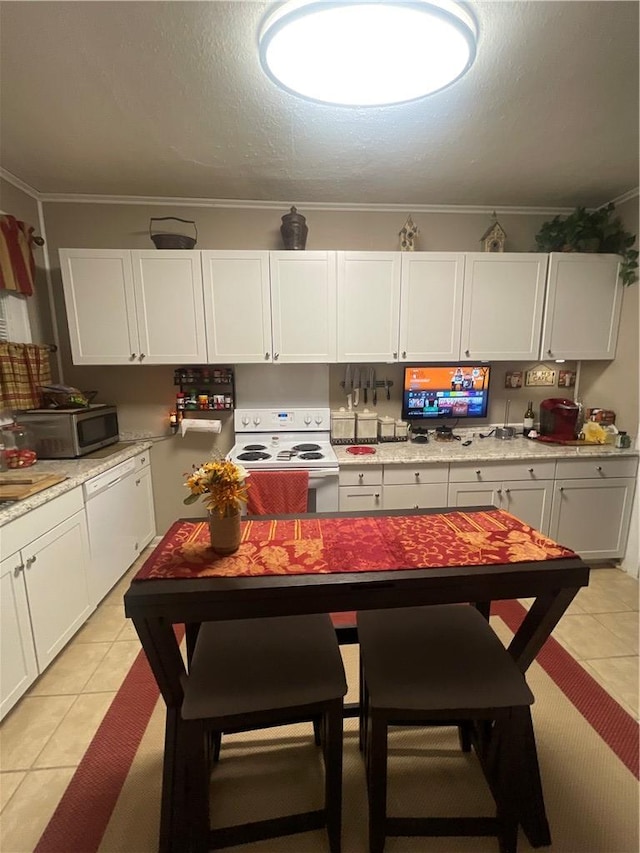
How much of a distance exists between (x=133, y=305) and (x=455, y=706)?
2815 mm

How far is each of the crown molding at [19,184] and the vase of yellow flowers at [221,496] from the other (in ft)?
8.82

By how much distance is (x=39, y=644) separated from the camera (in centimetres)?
176

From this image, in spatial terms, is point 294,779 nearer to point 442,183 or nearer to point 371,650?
point 371,650

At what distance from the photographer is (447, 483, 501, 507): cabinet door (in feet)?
8.53

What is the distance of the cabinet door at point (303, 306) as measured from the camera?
101 inches

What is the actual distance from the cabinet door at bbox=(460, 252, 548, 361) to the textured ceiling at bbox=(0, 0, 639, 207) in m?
0.52

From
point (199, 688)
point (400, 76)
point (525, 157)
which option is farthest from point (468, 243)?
point (199, 688)

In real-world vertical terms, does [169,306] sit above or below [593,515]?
above

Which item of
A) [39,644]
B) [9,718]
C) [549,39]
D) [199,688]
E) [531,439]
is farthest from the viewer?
[531,439]

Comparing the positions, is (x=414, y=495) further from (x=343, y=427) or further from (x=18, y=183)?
(x=18, y=183)

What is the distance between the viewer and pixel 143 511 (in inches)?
113

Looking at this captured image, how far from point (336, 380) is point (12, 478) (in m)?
2.18

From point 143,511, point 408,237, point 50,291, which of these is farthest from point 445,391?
point 50,291

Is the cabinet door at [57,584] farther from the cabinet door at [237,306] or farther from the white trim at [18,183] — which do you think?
the white trim at [18,183]
